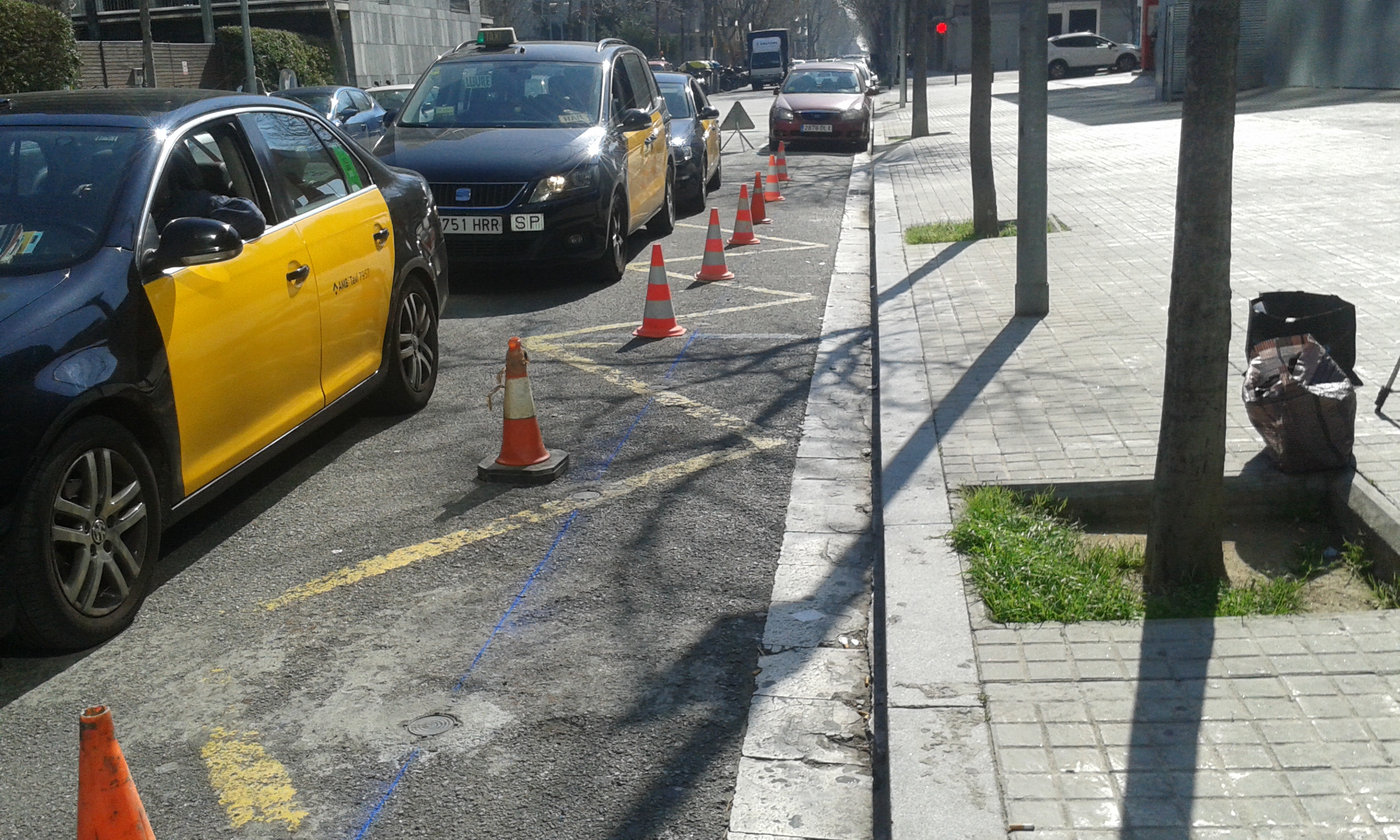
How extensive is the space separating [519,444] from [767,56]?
67.8 metres

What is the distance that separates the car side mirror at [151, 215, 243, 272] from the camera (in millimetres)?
4848

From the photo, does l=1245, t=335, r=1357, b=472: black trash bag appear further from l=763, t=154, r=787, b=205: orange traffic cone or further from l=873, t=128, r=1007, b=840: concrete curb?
A: l=763, t=154, r=787, b=205: orange traffic cone

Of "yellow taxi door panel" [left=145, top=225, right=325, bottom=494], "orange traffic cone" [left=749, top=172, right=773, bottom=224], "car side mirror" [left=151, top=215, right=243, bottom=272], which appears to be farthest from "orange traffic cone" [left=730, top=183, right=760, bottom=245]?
"car side mirror" [left=151, top=215, right=243, bottom=272]

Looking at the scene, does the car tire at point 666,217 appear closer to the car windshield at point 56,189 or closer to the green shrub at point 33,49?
the car windshield at point 56,189

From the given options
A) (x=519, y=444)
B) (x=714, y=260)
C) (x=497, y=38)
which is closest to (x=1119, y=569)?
(x=519, y=444)

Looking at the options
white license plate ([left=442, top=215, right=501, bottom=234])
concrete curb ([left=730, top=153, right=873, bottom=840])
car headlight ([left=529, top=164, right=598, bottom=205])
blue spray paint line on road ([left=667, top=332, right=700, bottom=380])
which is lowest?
concrete curb ([left=730, top=153, right=873, bottom=840])

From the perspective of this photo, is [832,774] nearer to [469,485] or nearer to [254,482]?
[469,485]

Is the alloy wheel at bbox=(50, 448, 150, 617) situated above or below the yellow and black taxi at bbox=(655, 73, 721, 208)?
below

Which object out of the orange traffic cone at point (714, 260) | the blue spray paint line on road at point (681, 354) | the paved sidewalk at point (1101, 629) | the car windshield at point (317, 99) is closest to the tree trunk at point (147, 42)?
the car windshield at point (317, 99)

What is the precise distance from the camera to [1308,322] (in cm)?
569

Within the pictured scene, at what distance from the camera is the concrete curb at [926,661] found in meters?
3.24

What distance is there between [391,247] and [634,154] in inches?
228

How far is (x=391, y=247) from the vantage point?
6.90 metres

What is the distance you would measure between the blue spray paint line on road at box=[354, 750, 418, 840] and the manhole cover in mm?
108
